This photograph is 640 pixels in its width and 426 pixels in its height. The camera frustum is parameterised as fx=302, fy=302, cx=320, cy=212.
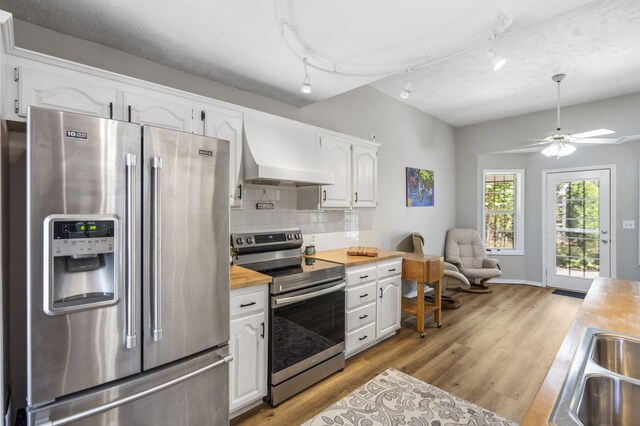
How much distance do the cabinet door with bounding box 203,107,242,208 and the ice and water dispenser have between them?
104 cm

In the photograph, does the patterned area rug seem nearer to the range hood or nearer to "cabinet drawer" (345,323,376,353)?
"cabinet drawer" (345,323,376,353)

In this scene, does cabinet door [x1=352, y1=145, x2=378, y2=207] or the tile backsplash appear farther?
cabinet door [x1=352, y1=145, x2=378, y2=207]

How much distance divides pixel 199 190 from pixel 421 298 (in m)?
2.75

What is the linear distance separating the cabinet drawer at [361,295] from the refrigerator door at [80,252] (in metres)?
1.76

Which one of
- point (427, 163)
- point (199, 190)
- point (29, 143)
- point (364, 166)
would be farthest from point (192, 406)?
point (427, 163)

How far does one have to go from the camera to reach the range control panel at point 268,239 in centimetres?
251

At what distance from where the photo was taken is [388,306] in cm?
323

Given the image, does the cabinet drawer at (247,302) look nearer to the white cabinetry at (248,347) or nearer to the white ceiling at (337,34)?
the white cabinetry at (248,347)

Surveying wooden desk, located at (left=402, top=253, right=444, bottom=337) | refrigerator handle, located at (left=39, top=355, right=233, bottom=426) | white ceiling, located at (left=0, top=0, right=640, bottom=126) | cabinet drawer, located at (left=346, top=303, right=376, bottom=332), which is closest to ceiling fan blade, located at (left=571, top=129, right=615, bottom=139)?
white ceiling, located at (left=0, top=0, right=640, bottom=126)

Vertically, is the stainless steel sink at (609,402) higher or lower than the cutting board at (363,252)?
lower

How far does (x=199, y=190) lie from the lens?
167cm

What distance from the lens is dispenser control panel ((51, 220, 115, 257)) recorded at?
4.19ft

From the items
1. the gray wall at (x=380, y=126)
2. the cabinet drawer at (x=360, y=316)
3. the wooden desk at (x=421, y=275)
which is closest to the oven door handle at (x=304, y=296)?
the cabinet drawer at (x=360, y=316)

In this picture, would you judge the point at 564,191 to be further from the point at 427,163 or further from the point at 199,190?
the point at 199,190
